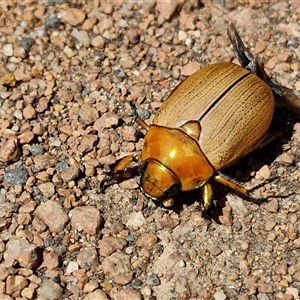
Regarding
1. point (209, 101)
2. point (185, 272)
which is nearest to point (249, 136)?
point (209, 101)

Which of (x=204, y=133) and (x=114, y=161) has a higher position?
(x=204, y=133)

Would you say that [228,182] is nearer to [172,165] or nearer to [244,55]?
[172,165]

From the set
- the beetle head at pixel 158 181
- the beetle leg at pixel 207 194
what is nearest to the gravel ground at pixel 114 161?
the beetle leg at pixel 207 194

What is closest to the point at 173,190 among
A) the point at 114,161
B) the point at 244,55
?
the point at 114,161

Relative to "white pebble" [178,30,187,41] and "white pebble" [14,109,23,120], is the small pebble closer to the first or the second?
"white pebble" [14,109,23,120]

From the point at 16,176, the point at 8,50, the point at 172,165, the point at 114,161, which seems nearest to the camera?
the point at 172,165

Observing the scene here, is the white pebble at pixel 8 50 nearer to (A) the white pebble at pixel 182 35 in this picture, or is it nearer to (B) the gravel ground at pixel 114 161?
(B) the gravel ground at pixel 114 161

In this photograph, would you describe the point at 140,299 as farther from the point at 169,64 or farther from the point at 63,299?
the point at 169,64
